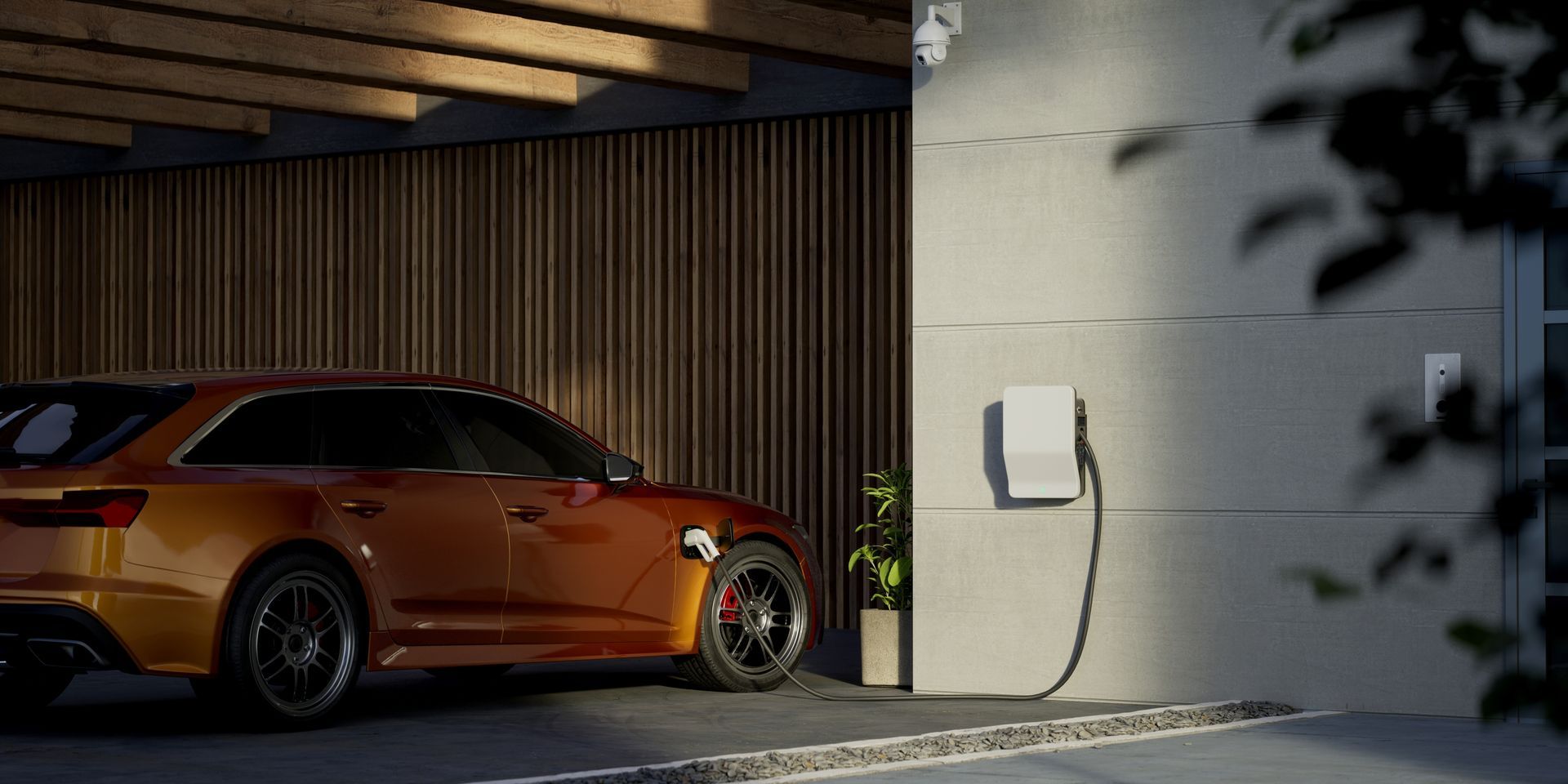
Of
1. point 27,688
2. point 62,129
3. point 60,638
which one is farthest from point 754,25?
point 62,129

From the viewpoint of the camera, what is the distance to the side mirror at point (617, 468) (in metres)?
8.44

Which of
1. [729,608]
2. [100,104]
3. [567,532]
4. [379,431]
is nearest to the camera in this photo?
[379,431]

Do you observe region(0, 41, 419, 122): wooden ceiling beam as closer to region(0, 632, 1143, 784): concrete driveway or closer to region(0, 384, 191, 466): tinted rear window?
region(0, 632, 1143, 784): concrete driveway

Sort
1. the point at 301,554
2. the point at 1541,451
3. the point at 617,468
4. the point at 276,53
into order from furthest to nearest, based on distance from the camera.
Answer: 1. the point at 276,53
2. the point at 617,468
3. the point at 301,554
4. the point at 1541,451

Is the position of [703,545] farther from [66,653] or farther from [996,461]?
[66,653]

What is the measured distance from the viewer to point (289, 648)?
7305mm

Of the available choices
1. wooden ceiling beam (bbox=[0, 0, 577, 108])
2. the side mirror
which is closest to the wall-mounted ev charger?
the side mirror

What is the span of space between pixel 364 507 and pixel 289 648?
616 millimetres

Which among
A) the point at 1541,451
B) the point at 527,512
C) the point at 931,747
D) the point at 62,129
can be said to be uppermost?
the point at 62,129

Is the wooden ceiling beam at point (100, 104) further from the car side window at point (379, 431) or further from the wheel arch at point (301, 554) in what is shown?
the wheel arch at point (301, 554)

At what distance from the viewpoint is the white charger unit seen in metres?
8.50

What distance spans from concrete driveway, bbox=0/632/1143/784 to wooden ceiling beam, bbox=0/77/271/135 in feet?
18.1

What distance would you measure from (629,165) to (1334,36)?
12744 mm

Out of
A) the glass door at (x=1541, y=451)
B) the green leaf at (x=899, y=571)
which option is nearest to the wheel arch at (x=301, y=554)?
the green leaf at (x=899, y=571)
